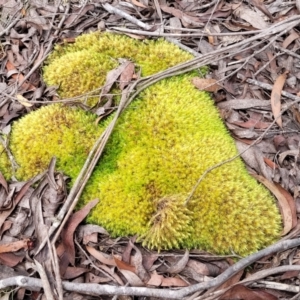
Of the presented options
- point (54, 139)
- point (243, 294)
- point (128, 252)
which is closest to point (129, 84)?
point (54, 139)

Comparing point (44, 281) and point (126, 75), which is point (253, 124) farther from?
point (44, 281)

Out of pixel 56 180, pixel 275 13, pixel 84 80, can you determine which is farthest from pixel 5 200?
pixel 275 13

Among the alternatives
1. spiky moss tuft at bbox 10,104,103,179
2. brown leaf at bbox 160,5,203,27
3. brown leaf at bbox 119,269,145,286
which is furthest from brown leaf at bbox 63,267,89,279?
brown leaf at bbox 160,5,203,27

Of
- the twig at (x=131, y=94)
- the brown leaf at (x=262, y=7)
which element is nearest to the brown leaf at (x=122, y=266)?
the twig at (x=131, y=94)

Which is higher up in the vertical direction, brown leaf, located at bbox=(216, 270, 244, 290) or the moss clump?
the moss clump

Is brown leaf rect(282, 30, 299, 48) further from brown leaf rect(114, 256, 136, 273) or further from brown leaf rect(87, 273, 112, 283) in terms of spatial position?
brown leaf rect(87, 273, 112, 283)

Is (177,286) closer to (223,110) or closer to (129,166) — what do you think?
(129,166)
